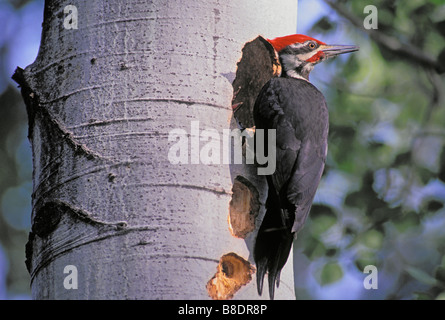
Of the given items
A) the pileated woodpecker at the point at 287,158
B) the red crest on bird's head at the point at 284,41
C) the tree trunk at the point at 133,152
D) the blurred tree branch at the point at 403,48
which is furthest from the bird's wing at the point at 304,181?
the blurred tree branch at the point at 403,48

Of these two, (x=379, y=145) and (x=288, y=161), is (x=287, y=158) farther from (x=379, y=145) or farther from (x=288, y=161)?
(x=379, y=145)

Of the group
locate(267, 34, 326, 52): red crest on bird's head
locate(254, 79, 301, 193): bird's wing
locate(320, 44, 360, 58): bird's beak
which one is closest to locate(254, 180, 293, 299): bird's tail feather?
locate(254, 79, 301, 193): bird's wing

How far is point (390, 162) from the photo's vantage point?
4188 mm

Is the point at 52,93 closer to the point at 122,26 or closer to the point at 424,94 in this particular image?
the point at 122,26

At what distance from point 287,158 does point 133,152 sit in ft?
2.60

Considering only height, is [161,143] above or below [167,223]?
above

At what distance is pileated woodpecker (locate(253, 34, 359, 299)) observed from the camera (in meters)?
2.44

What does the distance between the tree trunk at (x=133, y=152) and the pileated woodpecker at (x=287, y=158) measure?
84 millimetres

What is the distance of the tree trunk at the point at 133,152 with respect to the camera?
2.10 metres

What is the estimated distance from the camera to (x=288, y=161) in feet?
9.09

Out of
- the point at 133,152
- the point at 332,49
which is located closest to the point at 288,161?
the point at 133,152
